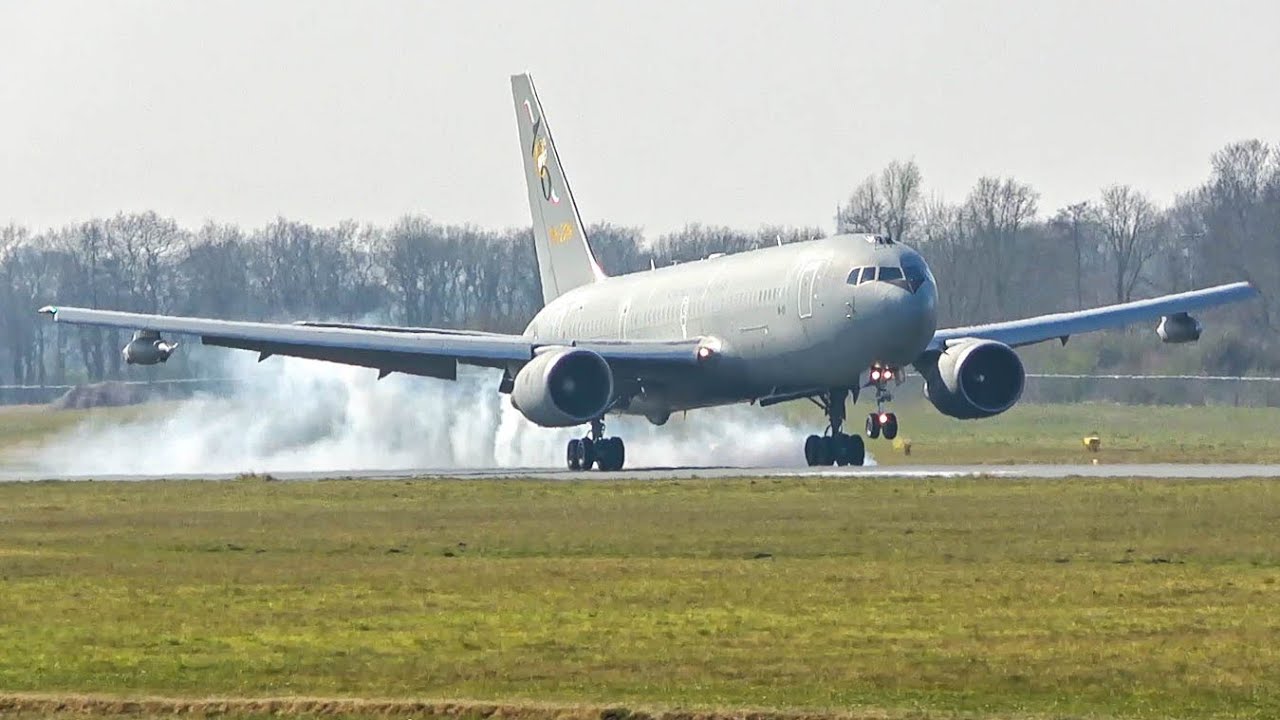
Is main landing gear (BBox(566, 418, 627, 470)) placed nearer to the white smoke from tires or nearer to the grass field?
the white smoke from tires

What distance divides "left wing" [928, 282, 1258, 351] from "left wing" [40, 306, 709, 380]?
7025 mm

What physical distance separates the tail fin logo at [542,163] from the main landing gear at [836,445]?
15700 millimetres

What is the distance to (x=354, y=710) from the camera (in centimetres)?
1711

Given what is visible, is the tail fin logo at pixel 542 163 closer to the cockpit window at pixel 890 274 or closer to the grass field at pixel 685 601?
the cockpit window at pixel 890 274

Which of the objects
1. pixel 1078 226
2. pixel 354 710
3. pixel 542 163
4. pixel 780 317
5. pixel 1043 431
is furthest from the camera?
pixel 1078 226

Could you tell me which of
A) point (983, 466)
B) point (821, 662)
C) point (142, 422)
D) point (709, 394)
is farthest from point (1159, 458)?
point (821, 662)

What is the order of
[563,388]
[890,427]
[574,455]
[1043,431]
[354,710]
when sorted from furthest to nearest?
[1043,431]
[574,455]
[563,388]
[890,427]
[354,710]

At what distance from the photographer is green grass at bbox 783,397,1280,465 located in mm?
57844

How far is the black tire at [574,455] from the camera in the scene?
54938 millimetres

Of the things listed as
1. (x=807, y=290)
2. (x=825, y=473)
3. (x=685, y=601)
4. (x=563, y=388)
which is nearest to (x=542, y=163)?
(x=563, y=388)

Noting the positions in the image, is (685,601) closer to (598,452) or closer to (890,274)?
(890,274)

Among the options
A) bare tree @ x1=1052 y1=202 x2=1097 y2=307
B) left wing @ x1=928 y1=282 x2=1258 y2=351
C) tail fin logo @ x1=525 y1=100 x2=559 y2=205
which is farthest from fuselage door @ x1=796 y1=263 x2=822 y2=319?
bare tree @ x1=1052 y1=202 x2=1097 y2=307

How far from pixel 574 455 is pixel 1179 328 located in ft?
42.8

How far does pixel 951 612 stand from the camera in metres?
22.7
